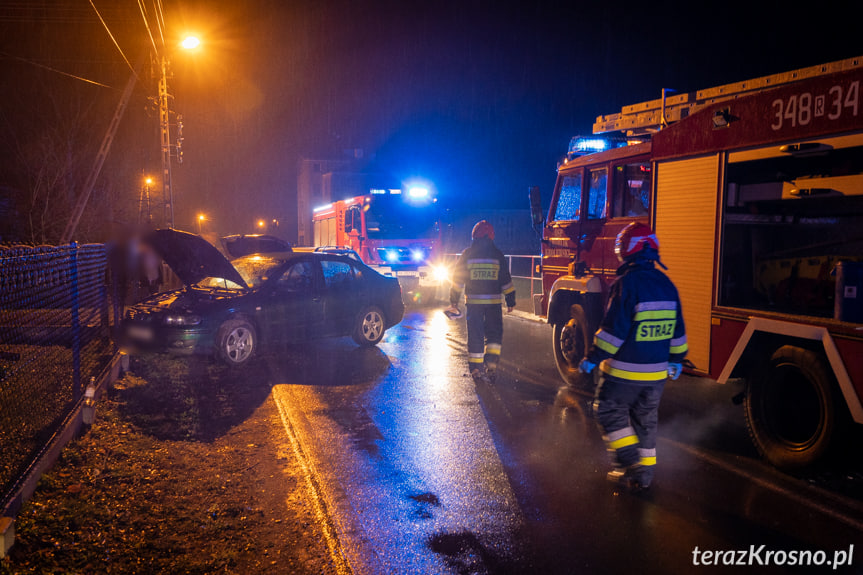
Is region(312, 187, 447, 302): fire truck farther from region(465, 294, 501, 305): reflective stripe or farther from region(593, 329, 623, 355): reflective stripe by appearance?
region(593, 329, 623, 355): reflective stripe

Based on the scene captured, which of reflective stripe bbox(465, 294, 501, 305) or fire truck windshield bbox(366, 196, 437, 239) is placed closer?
reflective stripe bbox(465, 294, 501, 305)

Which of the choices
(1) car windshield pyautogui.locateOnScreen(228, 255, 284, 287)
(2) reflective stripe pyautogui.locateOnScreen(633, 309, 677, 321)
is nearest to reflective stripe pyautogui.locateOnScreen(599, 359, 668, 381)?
(2) reflective stripe pyautogui.locateOnScreen(633, 309, 677, 321)

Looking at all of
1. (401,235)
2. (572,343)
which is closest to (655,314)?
(572,343)

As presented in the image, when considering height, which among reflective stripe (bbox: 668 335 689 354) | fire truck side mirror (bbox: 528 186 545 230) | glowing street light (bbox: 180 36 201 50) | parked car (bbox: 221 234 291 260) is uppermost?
glowing street light (bbox: 180 36 201 50)

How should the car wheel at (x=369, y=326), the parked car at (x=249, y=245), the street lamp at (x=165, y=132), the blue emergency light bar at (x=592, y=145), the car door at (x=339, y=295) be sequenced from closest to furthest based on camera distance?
the blue emergency light bar at (x=592, y=145) < the car door at (x=339, y=295) < the car wheel at (x=369, y=326) < the parked car at (x=249, y=245) < the street lamp at (x=165, y=132)

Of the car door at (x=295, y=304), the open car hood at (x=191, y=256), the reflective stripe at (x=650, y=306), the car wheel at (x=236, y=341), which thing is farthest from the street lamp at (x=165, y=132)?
the reflective stripe at (x=650, y=306)

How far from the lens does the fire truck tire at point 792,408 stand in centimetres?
417

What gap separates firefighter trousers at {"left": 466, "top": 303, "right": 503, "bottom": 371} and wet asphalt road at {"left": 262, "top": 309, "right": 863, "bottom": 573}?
1.16ft

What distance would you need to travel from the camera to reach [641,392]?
4062 mm

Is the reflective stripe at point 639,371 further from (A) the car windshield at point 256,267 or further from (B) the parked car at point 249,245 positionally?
(B) the parked car at point 249,245

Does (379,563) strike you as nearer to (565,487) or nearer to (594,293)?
(565,487)

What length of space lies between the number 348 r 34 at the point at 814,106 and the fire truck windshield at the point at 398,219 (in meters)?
13.5

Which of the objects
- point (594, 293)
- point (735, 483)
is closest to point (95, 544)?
point (735, 483)

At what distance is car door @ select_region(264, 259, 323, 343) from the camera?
8.62 metres
